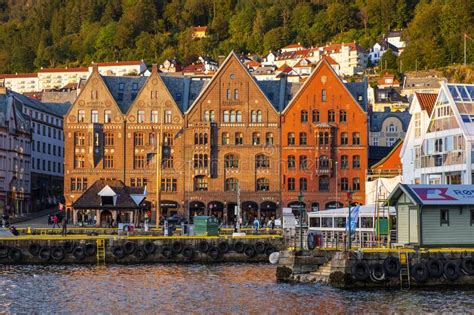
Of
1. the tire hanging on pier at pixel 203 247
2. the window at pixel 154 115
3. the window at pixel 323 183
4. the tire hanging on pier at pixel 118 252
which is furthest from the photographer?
the window at pixel 154 115

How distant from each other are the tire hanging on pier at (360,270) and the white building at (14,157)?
7734 cm

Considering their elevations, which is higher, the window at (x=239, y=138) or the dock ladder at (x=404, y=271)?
the window at (x=239, y=138)

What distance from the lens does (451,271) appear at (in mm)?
61094

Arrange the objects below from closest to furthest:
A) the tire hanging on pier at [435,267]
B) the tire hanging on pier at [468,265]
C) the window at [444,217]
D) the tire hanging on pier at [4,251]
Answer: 1. the tire hanging on pier at [435,267]
2. the tire hanging on pier at [468,265]
3. the window at [444,217]
4. the tire hanging on pier at [4,251]

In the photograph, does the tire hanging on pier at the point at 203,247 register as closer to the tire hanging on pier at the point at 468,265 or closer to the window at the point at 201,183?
the tire hanging on pier at the point at 468,265

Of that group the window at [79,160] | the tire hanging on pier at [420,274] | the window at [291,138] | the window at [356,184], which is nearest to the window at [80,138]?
the window at [79,160]

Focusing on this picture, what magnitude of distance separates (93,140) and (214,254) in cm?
4425

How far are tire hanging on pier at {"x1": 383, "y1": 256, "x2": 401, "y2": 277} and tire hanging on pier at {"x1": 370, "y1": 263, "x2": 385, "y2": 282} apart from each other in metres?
0.26

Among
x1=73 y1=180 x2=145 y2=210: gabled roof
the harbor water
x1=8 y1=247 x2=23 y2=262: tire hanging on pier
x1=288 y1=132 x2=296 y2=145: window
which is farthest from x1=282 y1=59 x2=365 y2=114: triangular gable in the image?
the harbor water

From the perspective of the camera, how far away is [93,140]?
124 metres

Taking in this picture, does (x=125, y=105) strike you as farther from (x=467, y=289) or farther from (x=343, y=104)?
(x=467, y=289)

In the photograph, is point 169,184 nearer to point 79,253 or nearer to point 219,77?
point 219,77

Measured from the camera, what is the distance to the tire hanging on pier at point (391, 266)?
6000 centimetres

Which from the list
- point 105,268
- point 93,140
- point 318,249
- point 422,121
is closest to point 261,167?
point 93,140
